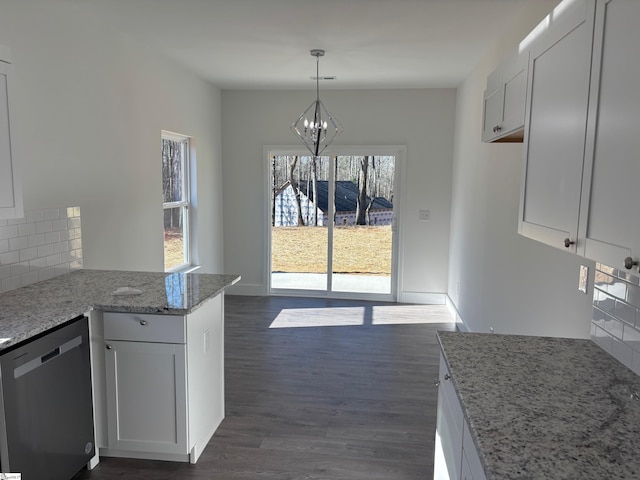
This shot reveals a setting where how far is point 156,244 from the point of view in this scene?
4.30 metres

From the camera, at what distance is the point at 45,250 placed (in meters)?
2.84

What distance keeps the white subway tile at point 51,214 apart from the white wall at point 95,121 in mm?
59

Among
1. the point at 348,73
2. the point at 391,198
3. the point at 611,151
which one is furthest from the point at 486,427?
the point at 391,198

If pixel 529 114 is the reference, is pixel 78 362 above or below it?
below

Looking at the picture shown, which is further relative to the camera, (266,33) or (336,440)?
(266,33)

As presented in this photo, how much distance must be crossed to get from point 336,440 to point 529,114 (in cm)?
208

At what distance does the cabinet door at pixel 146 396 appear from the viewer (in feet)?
7.76

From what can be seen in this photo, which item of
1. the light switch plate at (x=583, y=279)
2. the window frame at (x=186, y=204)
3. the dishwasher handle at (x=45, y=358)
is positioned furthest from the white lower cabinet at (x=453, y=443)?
the window frame at (x=186, y=204)

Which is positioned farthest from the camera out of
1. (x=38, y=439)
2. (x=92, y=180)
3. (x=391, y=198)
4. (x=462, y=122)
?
(x=391, y=198)

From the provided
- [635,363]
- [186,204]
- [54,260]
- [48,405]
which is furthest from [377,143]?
[48,405]

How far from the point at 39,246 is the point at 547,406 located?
2793 millimetres

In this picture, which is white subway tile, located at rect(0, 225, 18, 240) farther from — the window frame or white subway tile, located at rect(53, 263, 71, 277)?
the window frame

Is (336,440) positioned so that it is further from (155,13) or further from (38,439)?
(155,13)

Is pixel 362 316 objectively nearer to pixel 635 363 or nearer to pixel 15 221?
pixel 15 221
